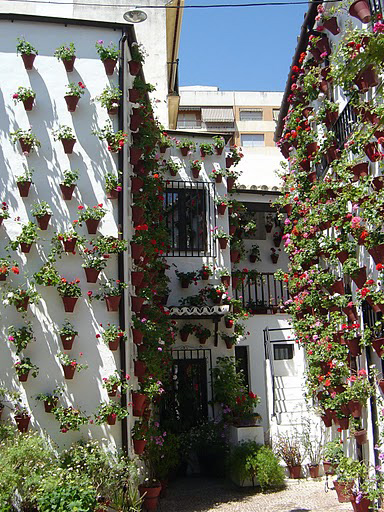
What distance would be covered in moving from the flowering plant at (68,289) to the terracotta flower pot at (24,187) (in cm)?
161

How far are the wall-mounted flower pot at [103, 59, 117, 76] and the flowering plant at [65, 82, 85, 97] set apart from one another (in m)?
0.54

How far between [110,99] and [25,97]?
1.43 metres

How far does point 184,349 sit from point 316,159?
537 centimetres

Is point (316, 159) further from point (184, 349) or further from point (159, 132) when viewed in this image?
point (184, 349)

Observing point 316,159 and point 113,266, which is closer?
point 113,266

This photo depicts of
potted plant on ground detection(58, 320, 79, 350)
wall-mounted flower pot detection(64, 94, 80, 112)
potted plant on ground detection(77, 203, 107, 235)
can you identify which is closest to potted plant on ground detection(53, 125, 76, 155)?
wall-mounted flower pot detection(64, 94, 80, 112)

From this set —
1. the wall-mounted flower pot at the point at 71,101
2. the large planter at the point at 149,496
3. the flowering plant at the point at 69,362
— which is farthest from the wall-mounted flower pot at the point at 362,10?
the large planter at the point at 149,496

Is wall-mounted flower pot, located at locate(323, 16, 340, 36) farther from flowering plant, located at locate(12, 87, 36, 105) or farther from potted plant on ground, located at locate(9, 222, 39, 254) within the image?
potted plant on ground, located at locate(9, 222, 39, 254)

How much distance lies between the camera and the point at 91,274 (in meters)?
9.73

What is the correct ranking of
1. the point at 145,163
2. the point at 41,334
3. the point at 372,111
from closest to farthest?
the point at 372,111, the point at 41,334, the point at 145,163

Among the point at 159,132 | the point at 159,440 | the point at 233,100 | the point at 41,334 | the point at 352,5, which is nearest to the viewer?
the point at 352,5

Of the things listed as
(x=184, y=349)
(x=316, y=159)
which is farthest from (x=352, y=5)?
(x=184, y=349)

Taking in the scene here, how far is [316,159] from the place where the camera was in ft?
36.8

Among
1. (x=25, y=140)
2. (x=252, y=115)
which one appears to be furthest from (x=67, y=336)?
(x=252, y=115)
